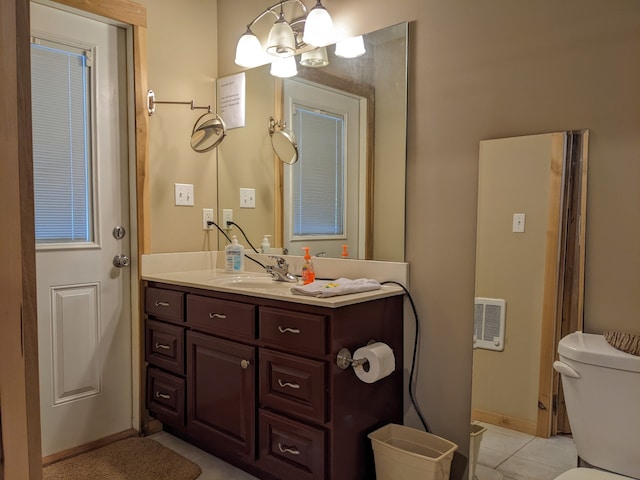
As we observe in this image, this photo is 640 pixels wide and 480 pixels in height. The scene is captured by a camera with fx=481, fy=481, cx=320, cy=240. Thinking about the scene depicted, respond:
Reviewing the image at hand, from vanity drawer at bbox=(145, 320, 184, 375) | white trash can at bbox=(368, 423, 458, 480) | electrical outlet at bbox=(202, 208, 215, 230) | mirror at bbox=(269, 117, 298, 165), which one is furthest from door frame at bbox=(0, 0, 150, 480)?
electrical outlet at bbox=(202, 208, 215, 230)

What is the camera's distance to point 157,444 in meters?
2.42

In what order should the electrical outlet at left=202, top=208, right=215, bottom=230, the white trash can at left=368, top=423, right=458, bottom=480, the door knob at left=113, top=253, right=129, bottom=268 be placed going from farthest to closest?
the electrical outlet at left=202, top=208, right=215, bottom=230 → the door knob at left=113, top=253, right=129, bottom=268 → the white trash can at left=368, top=423, right=458, bottom=480

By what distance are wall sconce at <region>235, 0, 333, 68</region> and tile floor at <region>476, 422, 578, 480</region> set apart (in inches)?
70.2

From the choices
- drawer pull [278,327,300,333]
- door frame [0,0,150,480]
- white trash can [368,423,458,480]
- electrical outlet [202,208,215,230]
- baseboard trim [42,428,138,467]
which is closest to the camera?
door frame [0,0,150,480]

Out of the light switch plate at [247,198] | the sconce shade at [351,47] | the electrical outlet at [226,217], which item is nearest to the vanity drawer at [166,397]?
the electrical outlet at [226,217]

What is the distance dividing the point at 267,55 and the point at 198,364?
1.61m

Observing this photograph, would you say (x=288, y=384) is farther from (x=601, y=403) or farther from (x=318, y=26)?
(x=318, y=26)

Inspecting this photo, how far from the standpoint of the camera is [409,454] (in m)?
1.71

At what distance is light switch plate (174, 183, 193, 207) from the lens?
2.65 m

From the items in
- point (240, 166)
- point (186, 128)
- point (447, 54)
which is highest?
point (447, 54)

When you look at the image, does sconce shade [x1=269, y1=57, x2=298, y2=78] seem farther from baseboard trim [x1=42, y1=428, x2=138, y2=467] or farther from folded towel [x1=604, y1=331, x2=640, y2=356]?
baseboard trim [x1=42, y1=428, x2=138, y2=467]

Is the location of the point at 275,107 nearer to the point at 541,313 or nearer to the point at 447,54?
the point at 447,54

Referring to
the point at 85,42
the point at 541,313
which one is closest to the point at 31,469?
the point at 541,313

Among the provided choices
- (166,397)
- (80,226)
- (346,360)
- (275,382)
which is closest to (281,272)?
(275,382)
